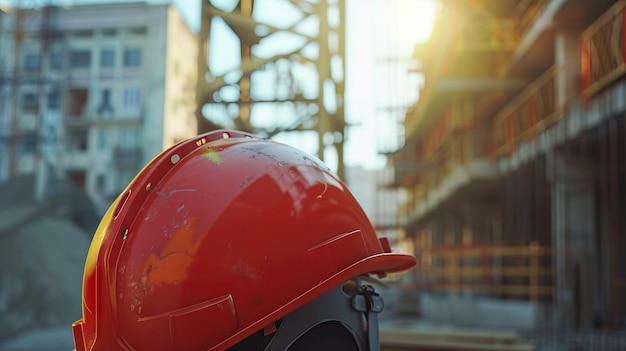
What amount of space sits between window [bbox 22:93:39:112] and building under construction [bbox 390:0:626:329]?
14039 mm

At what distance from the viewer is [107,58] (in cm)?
2209

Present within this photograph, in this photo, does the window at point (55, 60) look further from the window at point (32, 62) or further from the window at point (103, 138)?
the window at point (103, 138)

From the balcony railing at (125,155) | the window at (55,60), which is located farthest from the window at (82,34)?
the balcony railing at (125,155)

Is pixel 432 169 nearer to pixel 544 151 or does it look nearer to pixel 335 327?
pixel 544 151

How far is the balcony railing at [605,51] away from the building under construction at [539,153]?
0.08 ft

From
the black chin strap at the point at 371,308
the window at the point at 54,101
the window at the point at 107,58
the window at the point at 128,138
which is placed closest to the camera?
the black chin strap at the point at 371,308

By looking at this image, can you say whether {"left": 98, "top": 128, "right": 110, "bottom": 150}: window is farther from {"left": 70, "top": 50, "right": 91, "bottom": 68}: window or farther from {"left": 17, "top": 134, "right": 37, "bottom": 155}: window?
{"left": 70, "top": 50, "right": 91, "bottom": 68}: window

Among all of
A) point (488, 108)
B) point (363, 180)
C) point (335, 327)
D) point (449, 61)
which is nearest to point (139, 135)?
point (449, 61)

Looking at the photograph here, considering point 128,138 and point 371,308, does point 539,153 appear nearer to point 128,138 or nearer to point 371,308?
point 371,308

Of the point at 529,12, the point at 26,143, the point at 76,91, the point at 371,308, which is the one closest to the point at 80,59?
the point at 76,91

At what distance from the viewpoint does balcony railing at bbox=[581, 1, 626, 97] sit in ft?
34.1

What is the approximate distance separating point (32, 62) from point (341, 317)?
2351cm

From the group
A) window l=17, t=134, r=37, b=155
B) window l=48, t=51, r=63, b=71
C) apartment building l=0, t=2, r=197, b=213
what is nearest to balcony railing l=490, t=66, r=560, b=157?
apartment building l=0, t=2, r=197, b=213

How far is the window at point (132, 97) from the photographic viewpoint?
20.3 meters
